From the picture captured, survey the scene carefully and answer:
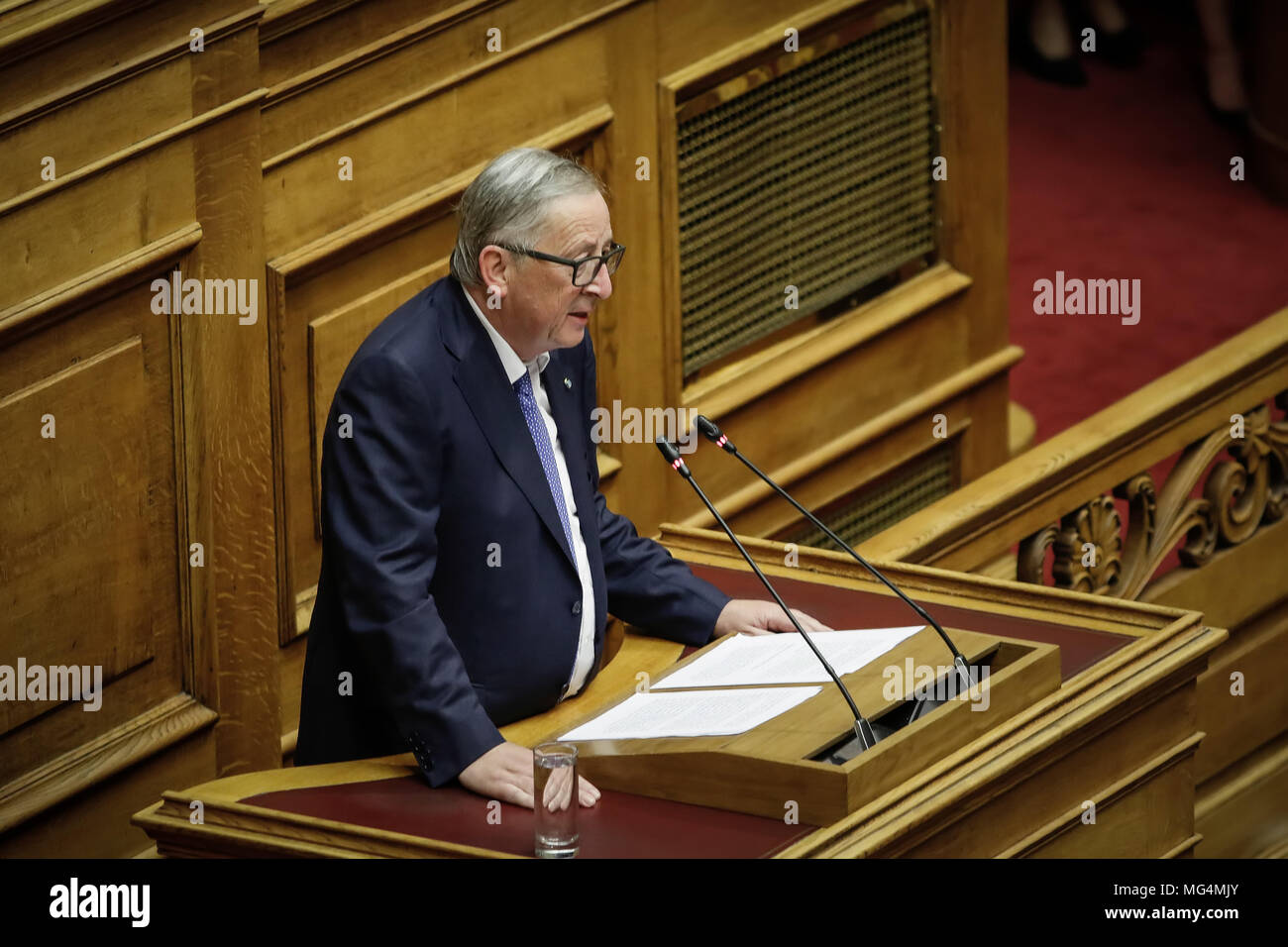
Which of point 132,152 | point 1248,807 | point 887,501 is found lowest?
point 1248,807

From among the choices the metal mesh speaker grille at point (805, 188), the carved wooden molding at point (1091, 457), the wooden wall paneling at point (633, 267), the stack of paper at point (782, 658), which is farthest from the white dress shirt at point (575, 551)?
the metal mesh speaker grille at point (805, 188)

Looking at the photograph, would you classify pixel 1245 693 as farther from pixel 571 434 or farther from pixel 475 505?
pixel 475 505

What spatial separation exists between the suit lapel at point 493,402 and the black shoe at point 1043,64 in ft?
18.8

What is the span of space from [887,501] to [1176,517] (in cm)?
82

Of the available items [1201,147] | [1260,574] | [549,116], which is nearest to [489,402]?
[549,116]

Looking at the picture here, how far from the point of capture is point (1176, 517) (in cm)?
520

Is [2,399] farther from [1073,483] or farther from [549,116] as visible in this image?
[1073,483]

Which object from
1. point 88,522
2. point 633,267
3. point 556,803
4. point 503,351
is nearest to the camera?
point 556,803

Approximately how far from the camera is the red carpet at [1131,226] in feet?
23.0
